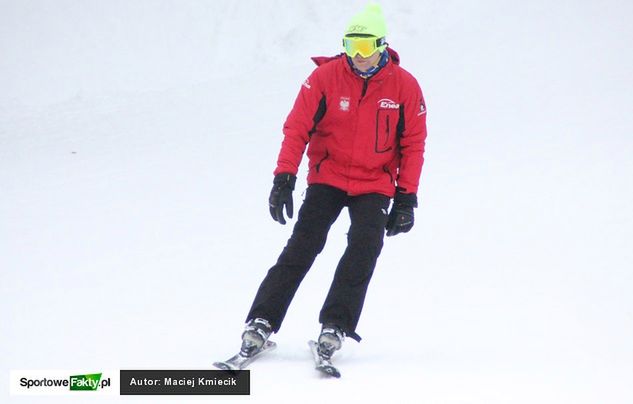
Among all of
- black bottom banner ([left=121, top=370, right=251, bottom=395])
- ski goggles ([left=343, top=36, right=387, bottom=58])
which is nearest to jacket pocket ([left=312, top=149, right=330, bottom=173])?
ski goggles ([left=343, top=36, right=387, bottom=58])

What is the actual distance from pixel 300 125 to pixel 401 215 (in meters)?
0.67

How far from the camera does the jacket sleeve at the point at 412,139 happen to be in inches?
190

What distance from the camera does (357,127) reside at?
15.7ft

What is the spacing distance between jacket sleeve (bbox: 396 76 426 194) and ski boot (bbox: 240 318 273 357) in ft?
3.19

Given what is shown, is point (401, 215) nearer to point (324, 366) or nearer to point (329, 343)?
point (329, 343)

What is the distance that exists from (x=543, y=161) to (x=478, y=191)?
1.01 m

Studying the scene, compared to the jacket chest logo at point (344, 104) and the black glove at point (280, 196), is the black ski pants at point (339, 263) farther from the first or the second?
the jacket chest logo at point (344, 104)

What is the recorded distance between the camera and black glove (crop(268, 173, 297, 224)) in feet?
15.3

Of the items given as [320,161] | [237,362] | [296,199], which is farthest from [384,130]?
[296,199]

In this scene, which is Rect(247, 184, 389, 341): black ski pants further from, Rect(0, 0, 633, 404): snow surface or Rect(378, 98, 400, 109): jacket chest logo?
Rect(378, 98, 400, 109): jacket chest logo

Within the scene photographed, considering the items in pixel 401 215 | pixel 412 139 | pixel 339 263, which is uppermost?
pixel 412 139

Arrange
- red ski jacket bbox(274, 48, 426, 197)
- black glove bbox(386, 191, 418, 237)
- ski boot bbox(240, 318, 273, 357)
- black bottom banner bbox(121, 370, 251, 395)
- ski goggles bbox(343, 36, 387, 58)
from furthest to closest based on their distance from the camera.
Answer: black glove bbox(386, 191, 418, 237) → red ski jacket bbox(274, 48, 426, 197) → ski goggles bbox(343, 36, 387, 58) → ski boot bbox(240, 318, 273, 357) → black bottom banner bbox(121, 370, 251, 395)

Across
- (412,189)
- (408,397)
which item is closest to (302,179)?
(412,189)

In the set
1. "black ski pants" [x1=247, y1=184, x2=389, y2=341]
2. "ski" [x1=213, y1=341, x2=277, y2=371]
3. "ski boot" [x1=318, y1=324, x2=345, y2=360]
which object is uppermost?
"black ski pants" [x1=247, y1=184, x2=389, y2=341]
